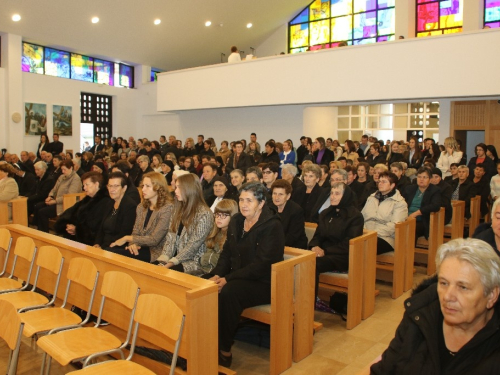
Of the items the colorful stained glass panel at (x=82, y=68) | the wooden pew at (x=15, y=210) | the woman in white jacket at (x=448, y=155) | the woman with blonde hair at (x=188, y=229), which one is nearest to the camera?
the woman with blonde hair at (x=188, y=229)

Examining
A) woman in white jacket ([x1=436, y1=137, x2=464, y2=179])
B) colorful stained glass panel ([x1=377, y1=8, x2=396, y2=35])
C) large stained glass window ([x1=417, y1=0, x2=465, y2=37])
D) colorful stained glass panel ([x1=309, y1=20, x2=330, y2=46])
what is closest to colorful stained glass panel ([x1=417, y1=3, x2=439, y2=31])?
large stained glass window ([x1=417, y1=0, x2=465, y2=37])

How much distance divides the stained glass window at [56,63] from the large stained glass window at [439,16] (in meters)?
11.3

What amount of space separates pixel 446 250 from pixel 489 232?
123 centimetres

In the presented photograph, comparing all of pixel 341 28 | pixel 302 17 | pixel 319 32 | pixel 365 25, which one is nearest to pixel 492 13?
pixel 365 25

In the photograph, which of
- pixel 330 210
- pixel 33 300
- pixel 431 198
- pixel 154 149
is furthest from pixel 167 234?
pixel 154 149

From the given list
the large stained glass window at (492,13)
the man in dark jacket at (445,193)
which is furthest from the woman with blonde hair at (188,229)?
the large stained glass window at (492,13)

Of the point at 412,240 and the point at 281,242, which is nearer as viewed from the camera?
the point at 281,242

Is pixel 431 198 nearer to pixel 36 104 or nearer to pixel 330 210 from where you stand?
pixel 330 210

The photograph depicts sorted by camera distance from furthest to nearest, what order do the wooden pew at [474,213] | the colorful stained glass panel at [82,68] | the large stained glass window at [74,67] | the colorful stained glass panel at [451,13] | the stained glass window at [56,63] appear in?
the colorful stained glass panel at [82,68], the stained glass window at [56,63], the large stained glass window at [74,67], the colorful stained glass panel at [451,13], the wooden pew at [474,213]

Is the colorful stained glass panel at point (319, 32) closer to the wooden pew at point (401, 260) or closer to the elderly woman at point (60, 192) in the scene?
the elderly woman at point (60, 192)

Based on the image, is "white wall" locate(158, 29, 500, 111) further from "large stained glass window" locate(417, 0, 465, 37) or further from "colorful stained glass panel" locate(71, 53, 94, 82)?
"large stained glass window" locate(417, 0, 465, 37)

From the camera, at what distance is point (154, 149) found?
13.6 metres

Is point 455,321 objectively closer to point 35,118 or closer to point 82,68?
point 35,118

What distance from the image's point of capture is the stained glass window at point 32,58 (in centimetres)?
1483
